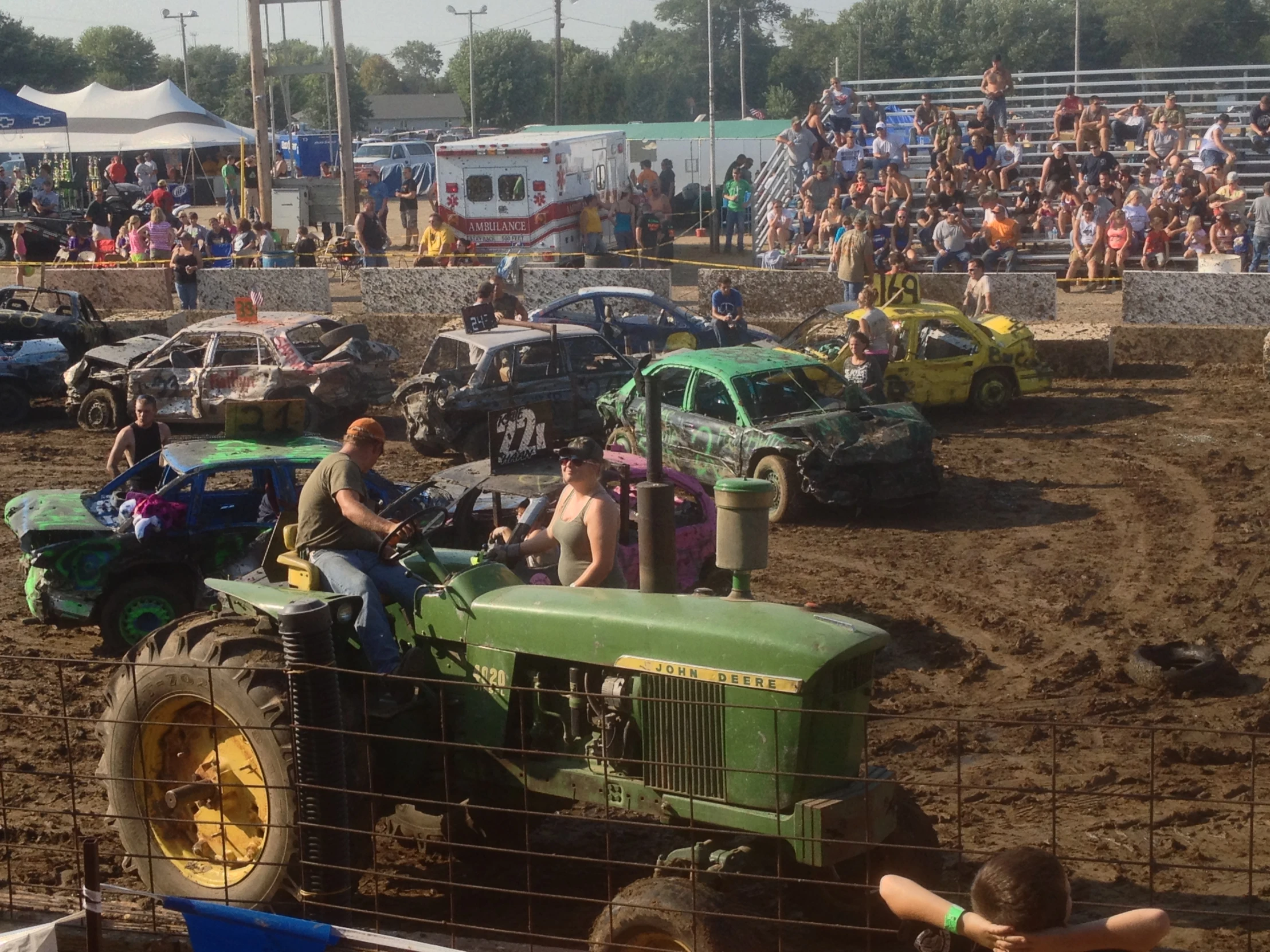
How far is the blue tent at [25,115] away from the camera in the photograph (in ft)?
116

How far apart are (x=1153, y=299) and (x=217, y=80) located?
10117cm

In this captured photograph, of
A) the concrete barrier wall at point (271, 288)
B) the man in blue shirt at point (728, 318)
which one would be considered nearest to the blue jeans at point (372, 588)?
the man in blue shirt at point (728, 318)

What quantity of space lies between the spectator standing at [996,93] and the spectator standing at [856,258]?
40.0 feet

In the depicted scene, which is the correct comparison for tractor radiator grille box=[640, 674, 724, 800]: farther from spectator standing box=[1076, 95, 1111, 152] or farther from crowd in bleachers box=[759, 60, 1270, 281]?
spectator standing box=[1076, 95, 1111, 152]

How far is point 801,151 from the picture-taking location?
32219 millimetres

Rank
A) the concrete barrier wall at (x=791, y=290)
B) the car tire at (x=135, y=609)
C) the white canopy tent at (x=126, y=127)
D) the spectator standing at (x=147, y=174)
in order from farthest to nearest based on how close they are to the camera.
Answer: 1. the spectator standing at (x=147, y=174)
2. the white canopy tent at (x=126, y=127)
3. the concrete barrier wall at (x=791, y=290)
4. the car tire at (x=135, y=609)

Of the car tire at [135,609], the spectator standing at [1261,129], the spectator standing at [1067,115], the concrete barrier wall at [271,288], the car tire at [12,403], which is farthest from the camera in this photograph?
the spectator standing at [1067,115]

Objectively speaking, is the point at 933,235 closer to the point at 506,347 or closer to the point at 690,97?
the point at 506,347

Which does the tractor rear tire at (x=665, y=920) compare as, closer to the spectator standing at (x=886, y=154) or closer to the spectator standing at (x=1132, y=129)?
the spectator standing at (x=886, y=154)

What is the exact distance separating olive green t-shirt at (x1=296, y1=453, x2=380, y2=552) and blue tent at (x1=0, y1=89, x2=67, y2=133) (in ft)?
105

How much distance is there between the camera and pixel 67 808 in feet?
26.6

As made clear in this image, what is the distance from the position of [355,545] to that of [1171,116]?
27.9 m

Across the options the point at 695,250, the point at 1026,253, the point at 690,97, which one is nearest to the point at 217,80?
the point at 690,97

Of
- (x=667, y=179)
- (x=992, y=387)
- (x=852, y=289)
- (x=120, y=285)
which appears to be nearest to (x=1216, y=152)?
(x=852, y=289)
